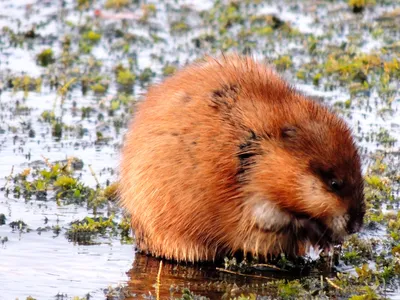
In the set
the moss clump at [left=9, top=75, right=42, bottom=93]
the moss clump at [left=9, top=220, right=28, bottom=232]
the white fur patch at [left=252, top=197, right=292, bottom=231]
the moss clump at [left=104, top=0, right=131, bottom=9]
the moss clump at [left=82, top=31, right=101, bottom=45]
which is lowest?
the moss clump at [left=9, top=220, right=28, bottom=232]

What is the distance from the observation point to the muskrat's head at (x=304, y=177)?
6.86 meters

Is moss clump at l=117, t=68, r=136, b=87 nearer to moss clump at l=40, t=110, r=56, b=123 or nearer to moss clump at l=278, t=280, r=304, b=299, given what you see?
moss clump at l=40, t=110, r=56, b=123

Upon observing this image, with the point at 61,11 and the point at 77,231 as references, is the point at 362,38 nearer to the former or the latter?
the point at 61,11

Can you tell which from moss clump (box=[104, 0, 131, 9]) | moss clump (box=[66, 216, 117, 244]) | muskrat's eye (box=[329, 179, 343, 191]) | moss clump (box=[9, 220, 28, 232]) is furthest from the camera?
moss clump (box=[104, 0, 131, 9])

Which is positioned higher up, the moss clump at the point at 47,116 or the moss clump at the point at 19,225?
the moss clump at the point at 47,116

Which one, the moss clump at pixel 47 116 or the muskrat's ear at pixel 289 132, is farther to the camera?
the moss clump at pixel 47 116

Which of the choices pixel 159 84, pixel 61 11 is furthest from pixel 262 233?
pixel 61 11

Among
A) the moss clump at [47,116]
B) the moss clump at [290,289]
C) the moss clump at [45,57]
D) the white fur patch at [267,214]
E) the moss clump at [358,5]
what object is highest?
the moss clump at [358,5]

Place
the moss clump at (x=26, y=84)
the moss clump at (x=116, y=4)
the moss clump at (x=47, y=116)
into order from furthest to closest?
1. the moss clump at (x=116, y=4)
2. the moss clump at (x=26, y=84)
3. the moss clump at (x=47, y=116)

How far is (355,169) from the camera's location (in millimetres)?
6949

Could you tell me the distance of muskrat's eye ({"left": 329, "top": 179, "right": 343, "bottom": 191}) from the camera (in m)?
6.84

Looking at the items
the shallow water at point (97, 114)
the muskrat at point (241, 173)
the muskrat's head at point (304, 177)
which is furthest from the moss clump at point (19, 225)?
the muskrat's head at point (304, 177)

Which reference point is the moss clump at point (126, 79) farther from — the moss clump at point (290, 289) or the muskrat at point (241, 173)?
the moss clump at point (290, 289)

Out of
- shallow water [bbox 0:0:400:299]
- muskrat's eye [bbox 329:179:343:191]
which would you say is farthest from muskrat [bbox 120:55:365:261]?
shallow water [bbox 0:0:400:299]
